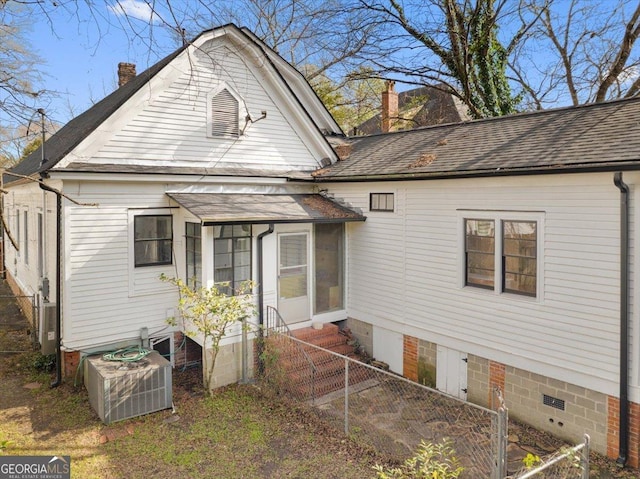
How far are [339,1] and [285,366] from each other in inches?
641

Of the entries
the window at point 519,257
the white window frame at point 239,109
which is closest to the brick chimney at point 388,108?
the white window frame at point 239,109

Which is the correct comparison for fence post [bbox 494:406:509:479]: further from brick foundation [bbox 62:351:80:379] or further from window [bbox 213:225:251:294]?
brick foundation [bbox 62:351:80:379]

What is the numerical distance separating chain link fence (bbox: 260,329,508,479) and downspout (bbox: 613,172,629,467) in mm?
1940

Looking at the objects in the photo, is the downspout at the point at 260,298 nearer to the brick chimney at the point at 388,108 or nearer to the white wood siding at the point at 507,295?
the white wood siding at the point at 507,295

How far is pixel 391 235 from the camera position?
10711 mm

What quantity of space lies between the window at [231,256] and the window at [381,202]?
10.1 ft

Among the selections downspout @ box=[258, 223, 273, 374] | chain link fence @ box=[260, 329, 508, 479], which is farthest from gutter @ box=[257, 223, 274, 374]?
Result: chain link fence @ box=[260, 329, 508, 479]

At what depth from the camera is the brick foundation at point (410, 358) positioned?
10.3 m

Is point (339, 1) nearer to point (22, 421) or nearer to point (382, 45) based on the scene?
point (382, 45)

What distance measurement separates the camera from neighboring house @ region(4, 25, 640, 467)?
7391 mm

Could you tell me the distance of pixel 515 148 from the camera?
349 inches

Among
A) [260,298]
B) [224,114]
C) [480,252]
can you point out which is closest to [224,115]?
[224,114]

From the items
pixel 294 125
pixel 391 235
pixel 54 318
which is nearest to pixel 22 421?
pixel 54 318

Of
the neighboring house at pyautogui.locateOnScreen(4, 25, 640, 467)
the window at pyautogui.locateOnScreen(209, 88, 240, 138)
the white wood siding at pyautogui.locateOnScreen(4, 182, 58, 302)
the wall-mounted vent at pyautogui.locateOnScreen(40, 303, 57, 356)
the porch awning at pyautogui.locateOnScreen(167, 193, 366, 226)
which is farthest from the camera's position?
the window at pyautogui.locateOnScreen(209, 88, 240, 138)
